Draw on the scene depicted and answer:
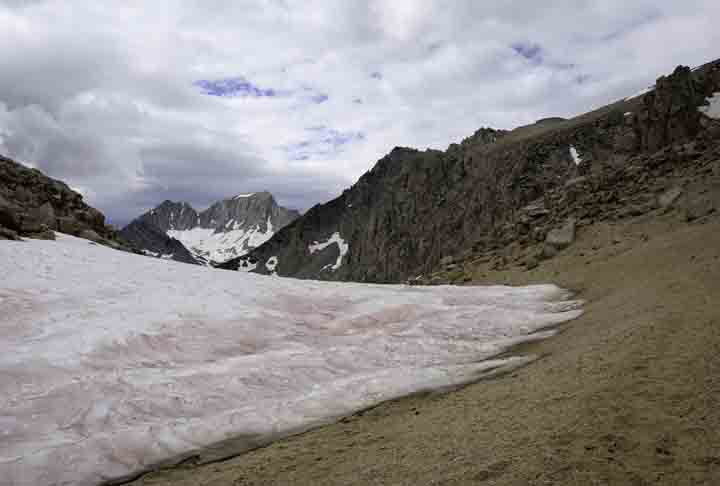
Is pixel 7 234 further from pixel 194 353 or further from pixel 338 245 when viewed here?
pixel 338 245

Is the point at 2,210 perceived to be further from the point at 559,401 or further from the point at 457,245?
the point at 457,245

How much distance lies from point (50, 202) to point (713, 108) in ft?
178

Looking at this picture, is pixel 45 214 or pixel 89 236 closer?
pixel 45 214

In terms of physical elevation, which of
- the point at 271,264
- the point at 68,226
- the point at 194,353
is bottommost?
the point at 194,353

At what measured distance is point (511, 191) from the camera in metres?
71.4

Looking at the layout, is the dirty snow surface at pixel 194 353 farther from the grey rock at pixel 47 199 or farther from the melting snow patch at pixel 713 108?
the melting snow patch at pixel 713 108

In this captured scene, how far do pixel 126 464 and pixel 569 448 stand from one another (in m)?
5.39

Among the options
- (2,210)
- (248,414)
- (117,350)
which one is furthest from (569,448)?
(2,210)

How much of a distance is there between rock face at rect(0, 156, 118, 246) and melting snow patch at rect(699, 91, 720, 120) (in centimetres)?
4913

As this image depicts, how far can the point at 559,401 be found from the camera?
5922 mm

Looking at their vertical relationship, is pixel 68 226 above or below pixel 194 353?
above

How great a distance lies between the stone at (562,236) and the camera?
1048 inches

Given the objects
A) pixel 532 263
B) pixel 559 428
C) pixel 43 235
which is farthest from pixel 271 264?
pixel 559 428

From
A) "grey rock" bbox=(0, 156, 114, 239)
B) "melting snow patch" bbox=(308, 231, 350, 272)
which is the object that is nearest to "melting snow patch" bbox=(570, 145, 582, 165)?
"grey rock" bbox=(0, 156, 114, 239)
